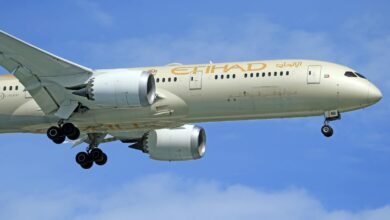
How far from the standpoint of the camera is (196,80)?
180 feet

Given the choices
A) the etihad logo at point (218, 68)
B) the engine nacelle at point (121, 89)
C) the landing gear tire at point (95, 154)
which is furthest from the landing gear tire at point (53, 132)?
the etihad logo at point (218, 68)

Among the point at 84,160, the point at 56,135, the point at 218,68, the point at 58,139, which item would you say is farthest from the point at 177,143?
the point at 56,135

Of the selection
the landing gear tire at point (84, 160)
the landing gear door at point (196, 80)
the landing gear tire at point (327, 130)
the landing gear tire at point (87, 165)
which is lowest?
the landing gear tire at point (87, 165)

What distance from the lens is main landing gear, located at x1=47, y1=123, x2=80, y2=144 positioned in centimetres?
5503

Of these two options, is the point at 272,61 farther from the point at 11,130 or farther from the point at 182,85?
the point at 11,130

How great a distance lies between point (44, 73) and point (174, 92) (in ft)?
19.6

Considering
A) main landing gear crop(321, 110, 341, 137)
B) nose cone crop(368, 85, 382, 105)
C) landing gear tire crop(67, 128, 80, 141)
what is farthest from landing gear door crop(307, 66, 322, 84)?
landing gear tire crop(67, 128, 80, 141)

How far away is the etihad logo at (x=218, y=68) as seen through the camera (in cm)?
5478

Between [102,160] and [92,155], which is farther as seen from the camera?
[102,160]

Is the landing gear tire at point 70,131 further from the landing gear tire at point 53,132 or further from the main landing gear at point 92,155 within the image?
the main landing gear at point 92,155

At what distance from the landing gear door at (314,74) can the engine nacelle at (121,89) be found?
22.9ft

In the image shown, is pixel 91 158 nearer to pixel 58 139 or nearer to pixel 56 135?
pixel 58 139

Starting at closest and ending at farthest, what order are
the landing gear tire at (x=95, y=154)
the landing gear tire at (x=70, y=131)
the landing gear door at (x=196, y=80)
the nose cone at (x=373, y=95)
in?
the nose cone at (x=373, y=95), the landing gear door at (x=196, y=80), the landing gear tire at (x=70, y=131), the landing gear tire at (x=95, y=154)

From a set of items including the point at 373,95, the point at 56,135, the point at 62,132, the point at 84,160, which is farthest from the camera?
the point at 84,160
